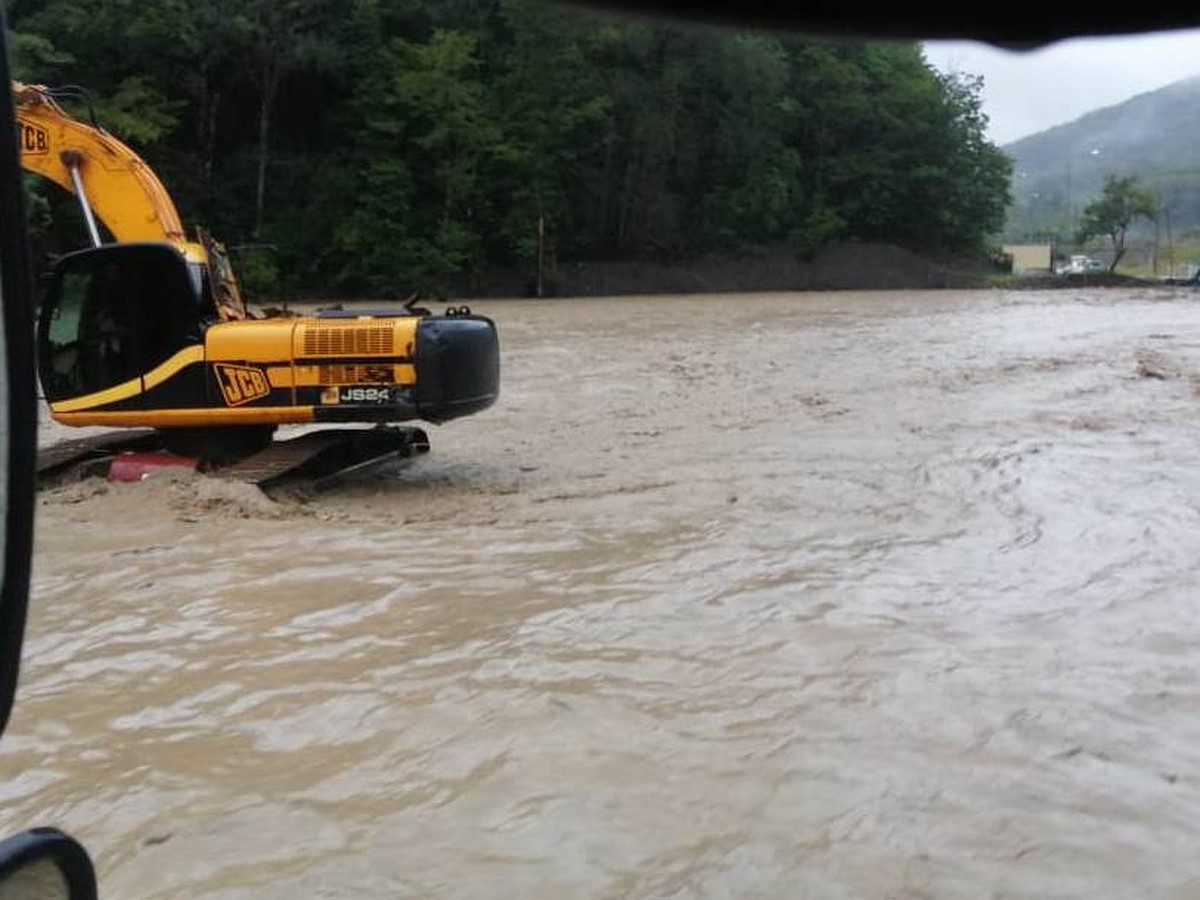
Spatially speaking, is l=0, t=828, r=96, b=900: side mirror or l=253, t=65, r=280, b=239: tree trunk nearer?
l=0, t=828, r=96, b=900: side mirror

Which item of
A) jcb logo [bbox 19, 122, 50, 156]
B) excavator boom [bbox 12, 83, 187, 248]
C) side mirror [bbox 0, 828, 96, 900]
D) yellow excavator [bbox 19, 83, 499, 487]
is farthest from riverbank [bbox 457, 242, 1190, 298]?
side mirror [bbox 0, 828, 96, 900]

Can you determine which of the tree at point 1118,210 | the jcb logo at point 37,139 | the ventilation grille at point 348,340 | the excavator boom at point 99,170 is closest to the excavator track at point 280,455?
the ventilation grille at point 348,340

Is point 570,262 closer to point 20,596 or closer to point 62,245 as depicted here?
point 62,245

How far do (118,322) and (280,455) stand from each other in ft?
4.95

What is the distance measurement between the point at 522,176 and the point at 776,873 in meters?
50.4

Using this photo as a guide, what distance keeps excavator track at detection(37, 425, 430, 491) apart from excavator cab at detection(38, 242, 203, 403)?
0.77 meters

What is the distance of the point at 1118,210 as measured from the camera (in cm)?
8038

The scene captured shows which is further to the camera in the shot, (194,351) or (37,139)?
(37,139)

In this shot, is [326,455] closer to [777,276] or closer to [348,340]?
[348,340]

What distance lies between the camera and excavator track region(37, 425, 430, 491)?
958 cm

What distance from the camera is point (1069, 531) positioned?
28.2 ft

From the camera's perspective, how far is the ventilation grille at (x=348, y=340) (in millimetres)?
9031

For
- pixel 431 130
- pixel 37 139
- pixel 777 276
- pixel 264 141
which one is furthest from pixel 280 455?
pixel 777 276

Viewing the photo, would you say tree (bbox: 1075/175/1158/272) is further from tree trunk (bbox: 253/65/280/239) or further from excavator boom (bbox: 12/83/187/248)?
excavator boom (bbox: 12/83/187/248)
